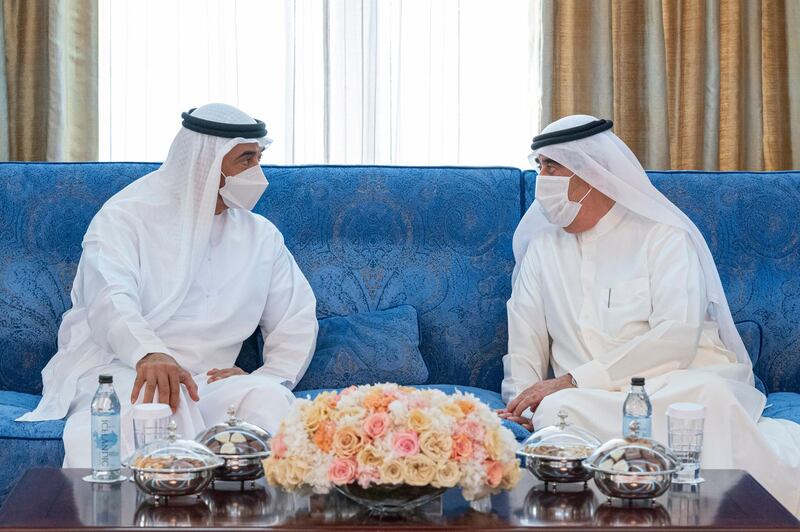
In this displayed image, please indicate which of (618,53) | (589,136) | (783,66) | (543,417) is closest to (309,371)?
(543,417)

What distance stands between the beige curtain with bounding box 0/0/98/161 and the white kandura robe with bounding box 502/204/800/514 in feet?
7.17

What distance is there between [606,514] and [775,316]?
2090 mm

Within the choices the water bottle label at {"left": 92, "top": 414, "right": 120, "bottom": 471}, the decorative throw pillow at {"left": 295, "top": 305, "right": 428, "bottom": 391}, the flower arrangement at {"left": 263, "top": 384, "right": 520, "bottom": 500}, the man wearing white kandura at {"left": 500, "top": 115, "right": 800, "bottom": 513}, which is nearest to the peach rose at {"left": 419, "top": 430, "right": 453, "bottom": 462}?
the flower arrangement at {"left": 263, "top": 384, "right": 520, "bottom": 500}

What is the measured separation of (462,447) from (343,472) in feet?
0.78

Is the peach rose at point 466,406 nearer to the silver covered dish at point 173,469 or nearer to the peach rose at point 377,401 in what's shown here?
the peach rose at point 377,401

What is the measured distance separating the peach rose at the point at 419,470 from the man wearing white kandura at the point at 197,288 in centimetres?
133

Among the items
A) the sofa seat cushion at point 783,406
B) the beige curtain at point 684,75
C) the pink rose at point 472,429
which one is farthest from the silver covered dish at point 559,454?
the beige curtain at point 684,75

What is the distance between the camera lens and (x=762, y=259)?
417 centimetres

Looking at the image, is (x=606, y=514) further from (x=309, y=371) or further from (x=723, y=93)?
(x=723, y=93)

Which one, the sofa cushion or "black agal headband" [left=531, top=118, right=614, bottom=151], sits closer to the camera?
"black agal headband" [left=531, top=118, right=614, bottom=151]

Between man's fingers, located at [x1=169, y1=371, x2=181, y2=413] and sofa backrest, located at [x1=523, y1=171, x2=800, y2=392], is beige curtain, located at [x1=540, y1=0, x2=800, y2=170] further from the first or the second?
man's fingers, located at [x1=169, y1=371, x2=181, y2=413]

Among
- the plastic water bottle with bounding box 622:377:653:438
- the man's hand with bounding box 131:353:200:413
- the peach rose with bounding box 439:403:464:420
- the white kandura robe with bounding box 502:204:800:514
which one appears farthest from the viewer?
the white kandura robe with bounding box 502:204:800:514

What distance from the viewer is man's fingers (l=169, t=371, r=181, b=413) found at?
3.22 m

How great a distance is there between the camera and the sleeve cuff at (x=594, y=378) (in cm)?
364
